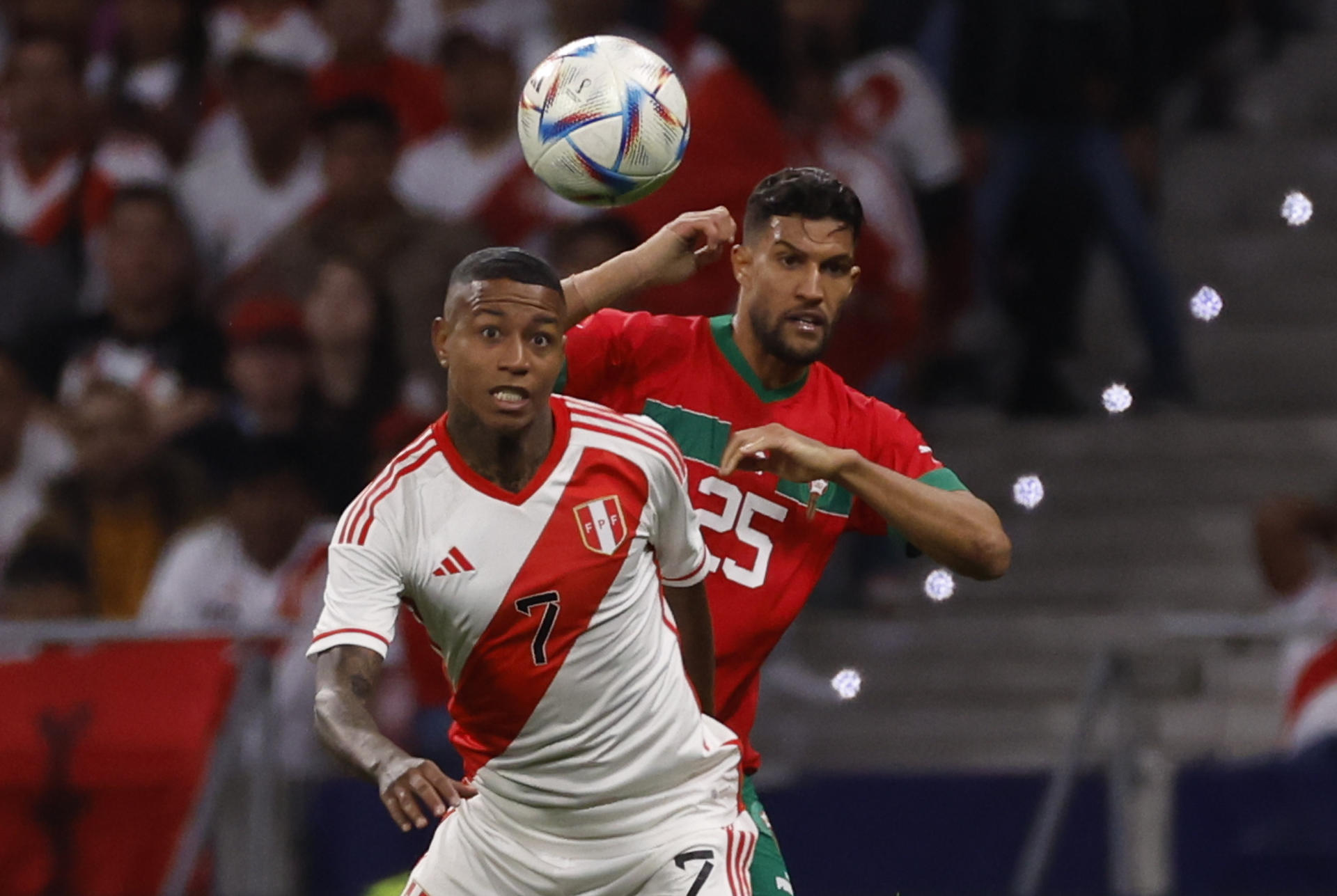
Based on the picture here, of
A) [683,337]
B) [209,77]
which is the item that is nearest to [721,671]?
[683,337]

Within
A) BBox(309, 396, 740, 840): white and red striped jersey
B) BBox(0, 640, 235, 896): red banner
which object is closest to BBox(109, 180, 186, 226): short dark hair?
BBox(0, 640, 235, 896): red banner

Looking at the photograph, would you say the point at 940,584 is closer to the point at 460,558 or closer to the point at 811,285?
the point at 811,285

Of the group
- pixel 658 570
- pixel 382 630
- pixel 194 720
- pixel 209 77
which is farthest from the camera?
pixel 209 77

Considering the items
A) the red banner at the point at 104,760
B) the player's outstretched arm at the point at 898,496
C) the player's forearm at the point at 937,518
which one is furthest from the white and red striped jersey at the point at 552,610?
the red banner at the point at 104,760

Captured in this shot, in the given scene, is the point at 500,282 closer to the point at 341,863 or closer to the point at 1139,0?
the point at 341,863

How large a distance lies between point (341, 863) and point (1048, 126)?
4.85m

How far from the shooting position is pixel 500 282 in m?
4.84

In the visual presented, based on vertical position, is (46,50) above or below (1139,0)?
below

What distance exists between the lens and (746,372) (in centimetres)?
566

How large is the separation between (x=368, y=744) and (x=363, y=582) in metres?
0.46

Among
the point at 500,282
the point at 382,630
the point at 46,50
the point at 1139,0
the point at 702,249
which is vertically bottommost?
the point at 382,630

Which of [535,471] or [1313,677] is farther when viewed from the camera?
[1313,677]

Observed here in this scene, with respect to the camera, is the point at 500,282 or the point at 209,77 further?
the point at 209,77

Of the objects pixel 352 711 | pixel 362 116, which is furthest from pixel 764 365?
pixel 362 116
